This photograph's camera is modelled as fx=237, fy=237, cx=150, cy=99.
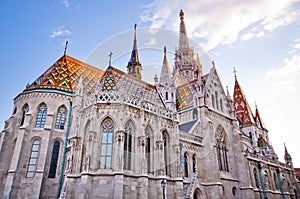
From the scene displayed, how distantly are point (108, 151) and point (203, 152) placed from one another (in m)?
12.0

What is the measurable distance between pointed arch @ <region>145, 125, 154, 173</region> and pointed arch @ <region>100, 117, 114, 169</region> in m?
3.30

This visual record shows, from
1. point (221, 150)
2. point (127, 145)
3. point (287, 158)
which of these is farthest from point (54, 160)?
point (287, 158)

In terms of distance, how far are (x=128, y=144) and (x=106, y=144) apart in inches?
67.8

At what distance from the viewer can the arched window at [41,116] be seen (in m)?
25.1

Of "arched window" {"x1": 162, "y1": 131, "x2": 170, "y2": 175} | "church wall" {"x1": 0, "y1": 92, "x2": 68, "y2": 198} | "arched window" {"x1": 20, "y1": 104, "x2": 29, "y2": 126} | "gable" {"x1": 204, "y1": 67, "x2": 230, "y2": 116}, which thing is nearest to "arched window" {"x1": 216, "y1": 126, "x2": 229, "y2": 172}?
"gable" {"x1": 204, "y1": 67, "x2": 230, "y2": 116}

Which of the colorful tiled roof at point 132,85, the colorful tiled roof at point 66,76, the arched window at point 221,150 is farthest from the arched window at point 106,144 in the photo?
the arched window at point 221,150

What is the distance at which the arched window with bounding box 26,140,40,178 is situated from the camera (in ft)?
75.3

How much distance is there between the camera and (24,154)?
2320 cm

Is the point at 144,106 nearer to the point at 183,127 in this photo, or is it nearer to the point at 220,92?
the point at 183,127

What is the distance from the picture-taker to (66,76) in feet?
94.5

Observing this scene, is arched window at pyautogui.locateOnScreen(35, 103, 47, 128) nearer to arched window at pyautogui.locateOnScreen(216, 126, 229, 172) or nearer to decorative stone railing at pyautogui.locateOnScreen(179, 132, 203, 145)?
decorative stone railing at pyautogui.locateOnScreen(179, 132, 203, 145)

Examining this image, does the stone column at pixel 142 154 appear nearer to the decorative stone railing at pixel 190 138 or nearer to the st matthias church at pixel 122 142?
the st matthias church at pixel 122 142

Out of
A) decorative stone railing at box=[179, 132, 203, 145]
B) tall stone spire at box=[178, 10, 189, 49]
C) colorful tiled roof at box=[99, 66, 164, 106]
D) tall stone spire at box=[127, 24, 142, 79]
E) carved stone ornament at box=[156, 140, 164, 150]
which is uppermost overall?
tall stone spire at box=[178, 10, 189, 49]

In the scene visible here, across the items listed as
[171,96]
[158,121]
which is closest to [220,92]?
[171,96]
